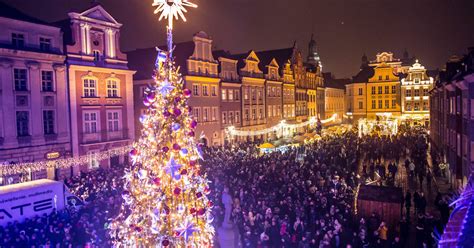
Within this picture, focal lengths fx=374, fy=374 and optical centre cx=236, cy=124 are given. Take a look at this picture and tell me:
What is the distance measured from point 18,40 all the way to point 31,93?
382 centimetres

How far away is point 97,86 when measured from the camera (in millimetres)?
31781

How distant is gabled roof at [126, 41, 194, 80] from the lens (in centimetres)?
4059

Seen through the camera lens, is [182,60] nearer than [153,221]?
No

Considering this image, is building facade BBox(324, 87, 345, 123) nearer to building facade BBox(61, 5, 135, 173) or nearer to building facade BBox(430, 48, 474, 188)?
building facade BBox(430, 48, 474, 188)

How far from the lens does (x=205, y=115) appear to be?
43281 mm

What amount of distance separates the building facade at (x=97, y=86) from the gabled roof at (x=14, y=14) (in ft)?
9.09

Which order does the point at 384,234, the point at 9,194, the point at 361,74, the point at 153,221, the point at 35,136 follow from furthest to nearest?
1. the point at 361,74
2. the point at 35,136
3. the point at 9,194
4. the point at 384,234
5. the point at 153,221

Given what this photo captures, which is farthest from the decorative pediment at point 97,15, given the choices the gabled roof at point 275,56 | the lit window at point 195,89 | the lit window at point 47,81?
the gabled roof at point 275,56

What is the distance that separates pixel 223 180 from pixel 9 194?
35.5ft

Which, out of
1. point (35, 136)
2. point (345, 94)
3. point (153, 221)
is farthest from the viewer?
point (345, 94)

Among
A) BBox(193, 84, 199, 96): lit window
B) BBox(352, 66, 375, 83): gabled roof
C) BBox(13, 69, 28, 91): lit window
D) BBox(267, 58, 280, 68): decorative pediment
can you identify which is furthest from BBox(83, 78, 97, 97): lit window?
BBox(352, 66, 375, 83): gabled roof

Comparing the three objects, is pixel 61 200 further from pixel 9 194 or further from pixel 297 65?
pixel 297 65

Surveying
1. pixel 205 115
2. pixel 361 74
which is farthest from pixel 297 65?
pixel 205 115

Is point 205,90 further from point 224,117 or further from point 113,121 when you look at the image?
point 113,121
